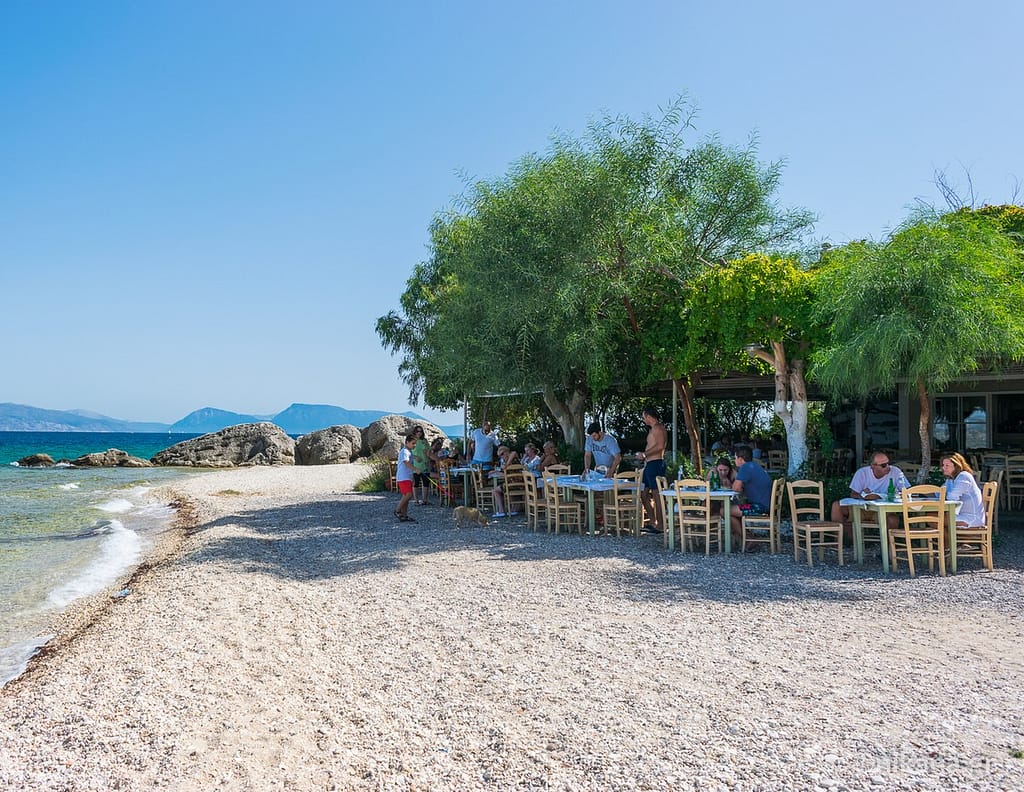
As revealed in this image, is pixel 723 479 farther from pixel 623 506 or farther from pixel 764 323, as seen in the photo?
pixel 764 323

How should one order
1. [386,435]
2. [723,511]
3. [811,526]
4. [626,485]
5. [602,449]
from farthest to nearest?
1. [386,435]
2. [602,449]
3. [626,485]
4. [723,511]
5. [811,526]

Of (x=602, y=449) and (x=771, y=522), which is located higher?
(x=602, y=449)

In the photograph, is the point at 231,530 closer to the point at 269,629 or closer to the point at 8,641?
the point at 8,641

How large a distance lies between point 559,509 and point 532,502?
57 centimetres

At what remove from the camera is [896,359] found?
827 centimetres

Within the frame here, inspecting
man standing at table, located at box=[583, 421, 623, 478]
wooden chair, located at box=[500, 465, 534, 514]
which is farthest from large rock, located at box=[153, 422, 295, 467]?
man standing at table, located at box=[583, 421, 623, 478]

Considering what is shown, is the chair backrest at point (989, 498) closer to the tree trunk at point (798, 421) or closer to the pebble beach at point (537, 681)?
the pebble beach at point (537, 681)

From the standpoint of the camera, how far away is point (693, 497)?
8.80 m

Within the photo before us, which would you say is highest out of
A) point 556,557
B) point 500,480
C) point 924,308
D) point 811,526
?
point 924,308

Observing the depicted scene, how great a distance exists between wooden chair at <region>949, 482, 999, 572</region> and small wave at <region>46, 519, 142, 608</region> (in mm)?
8978

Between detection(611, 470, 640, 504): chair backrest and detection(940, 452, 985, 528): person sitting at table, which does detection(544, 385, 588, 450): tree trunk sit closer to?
detection(611, 470, 640, 504): chair backrest

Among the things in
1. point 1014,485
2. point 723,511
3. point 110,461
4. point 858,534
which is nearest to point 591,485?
point 723,511

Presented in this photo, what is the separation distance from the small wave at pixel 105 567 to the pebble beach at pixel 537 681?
0.90m

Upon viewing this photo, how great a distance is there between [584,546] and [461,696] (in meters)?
5.11
